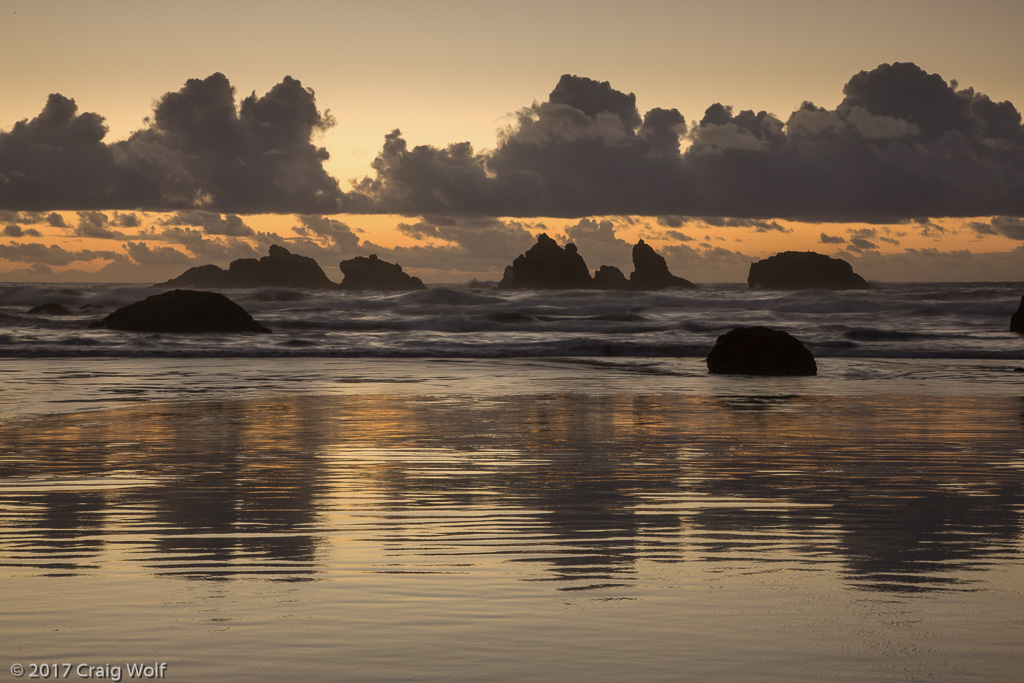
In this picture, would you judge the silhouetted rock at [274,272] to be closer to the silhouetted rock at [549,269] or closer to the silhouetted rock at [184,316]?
the silhouetted rock at [549,269]

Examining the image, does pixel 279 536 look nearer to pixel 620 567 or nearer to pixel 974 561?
pixel 620 567

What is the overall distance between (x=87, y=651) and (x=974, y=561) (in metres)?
3.91

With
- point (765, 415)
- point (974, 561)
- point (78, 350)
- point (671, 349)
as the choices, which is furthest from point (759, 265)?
point (974, 561)

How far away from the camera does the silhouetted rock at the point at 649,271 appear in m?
116

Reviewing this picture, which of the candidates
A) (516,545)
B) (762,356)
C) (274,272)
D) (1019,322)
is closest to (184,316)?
(762,356)

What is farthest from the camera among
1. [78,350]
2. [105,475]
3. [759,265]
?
[759,265]

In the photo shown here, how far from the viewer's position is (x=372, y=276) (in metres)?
106

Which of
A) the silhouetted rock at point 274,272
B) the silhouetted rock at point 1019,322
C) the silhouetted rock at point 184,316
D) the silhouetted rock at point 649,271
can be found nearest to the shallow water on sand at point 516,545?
the silhouetted rock at point 184,316

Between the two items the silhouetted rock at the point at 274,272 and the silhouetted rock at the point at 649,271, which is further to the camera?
the silhouetted rock at the point at 649,271

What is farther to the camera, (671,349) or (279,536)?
(671,349)

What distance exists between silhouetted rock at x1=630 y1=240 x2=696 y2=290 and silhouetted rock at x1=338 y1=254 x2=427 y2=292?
2661cm

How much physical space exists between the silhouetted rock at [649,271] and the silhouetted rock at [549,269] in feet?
32.1

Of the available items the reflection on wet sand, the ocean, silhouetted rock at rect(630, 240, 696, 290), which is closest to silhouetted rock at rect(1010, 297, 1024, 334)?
the ocean

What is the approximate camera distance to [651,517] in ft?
19.3
